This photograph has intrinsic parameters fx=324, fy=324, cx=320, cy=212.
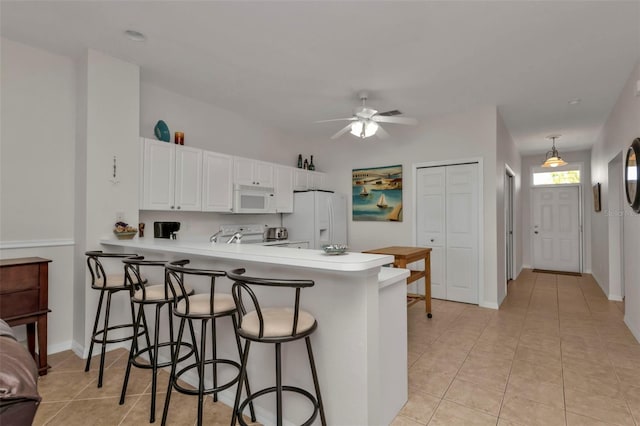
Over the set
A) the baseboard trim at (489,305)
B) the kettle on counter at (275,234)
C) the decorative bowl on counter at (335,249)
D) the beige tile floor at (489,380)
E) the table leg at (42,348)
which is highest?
the decorative bowl on counter at (335,249)

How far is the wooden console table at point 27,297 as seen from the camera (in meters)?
2.42

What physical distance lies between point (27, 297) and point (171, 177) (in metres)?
1.63

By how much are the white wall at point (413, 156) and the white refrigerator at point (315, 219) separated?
1.51ft

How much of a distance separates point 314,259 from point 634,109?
153 inches

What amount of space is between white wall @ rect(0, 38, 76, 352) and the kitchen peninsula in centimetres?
187

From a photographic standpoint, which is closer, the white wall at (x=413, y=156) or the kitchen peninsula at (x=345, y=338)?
the kitchen peninsula at (x=345, y=338)

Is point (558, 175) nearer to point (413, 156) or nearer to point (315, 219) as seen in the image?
point (413, 156)

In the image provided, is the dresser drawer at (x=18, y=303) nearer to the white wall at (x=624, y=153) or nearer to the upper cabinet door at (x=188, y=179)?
the upper cabinet door at (x=188, y=179)

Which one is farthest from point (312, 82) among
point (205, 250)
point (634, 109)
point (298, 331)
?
point (634, 109)

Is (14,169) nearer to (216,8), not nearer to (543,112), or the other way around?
(216,8)

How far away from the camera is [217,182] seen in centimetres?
409

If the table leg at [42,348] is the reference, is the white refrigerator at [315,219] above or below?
above

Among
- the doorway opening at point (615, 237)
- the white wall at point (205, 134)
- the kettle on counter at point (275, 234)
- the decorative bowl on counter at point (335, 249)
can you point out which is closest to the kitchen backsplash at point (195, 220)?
the white wall at point (205, 134)

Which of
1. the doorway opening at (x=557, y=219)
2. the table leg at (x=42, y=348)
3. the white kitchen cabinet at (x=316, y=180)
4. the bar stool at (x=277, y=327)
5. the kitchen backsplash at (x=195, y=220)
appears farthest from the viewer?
the doorway opening at (x=557, y=219)
